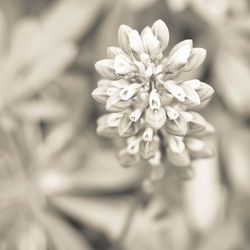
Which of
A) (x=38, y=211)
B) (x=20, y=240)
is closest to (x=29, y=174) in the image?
(x=38, y=211)

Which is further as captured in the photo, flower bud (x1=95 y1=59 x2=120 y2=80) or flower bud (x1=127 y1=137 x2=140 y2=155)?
flower bud (x1=127 y1=137 x2=140 y2=155)

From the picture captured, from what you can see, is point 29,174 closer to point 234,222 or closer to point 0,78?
point 0,78

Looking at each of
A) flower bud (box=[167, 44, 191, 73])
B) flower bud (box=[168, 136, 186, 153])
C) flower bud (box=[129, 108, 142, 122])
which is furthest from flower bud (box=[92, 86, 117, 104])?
flower bud (box=[168, 136, 186, 153])

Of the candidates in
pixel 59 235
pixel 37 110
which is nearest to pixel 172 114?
pixel 37 110

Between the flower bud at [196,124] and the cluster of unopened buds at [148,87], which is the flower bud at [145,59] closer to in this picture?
the cluster of unopened buds at [148,87]

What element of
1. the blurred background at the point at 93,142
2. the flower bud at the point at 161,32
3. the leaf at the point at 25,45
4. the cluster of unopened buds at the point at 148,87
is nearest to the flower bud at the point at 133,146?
the cluster of unopened buds at the point at 148,87

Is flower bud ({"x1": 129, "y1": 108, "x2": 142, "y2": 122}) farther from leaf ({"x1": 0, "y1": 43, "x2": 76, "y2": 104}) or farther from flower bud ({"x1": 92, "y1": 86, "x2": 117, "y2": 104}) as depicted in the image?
leaf ({"x1": 0, "y1": 43, "x2": 76, "y2": 104})
